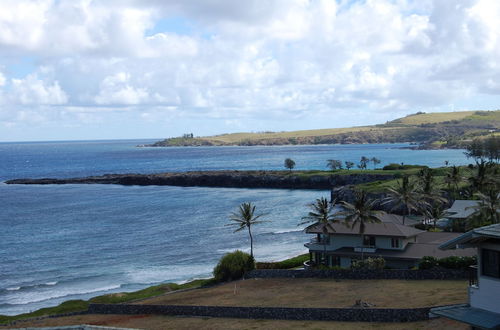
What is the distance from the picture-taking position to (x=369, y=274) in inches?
1837

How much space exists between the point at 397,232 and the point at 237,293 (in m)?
19.5

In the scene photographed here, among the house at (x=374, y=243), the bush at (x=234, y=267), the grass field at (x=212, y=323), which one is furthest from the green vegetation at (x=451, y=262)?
the bush at (x=234, y=267)

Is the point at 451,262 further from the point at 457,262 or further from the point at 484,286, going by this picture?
the point at 484,286

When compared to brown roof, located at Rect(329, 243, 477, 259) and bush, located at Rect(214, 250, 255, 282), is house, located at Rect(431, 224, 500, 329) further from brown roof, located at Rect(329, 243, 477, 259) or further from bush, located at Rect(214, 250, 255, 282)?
bush, located at Rect(214, 250, 255, 282)

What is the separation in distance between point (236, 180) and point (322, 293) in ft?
438

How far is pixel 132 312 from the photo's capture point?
43.6 meters

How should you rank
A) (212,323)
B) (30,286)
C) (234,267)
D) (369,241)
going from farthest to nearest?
(30,286) < (369,241) < (234,267) < (212,323)

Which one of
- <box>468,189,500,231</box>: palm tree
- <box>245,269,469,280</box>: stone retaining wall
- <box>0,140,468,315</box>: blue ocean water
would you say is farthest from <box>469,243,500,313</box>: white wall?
<box>0,140,468,315</box>: blue ocean water

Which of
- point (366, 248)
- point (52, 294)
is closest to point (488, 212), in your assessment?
point (366, 248)

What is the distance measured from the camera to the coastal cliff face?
529ft

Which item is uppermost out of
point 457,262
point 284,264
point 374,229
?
point 374,229

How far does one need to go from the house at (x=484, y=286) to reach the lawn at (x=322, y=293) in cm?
1396

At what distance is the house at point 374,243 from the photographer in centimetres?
5491

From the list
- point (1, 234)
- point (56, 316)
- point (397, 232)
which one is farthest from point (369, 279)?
point (1, 234)
